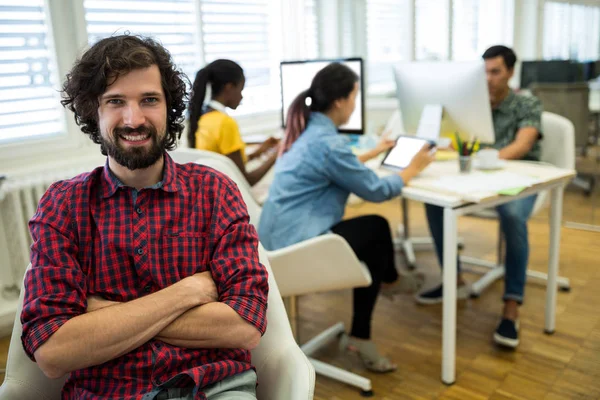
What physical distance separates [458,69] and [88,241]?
5.66 feet

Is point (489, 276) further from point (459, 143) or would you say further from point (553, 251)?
point (459, 143)

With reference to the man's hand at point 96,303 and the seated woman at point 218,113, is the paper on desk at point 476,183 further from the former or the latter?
the man's hand at point 96,303

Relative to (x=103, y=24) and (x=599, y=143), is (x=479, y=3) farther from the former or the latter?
(x=103, y=24)

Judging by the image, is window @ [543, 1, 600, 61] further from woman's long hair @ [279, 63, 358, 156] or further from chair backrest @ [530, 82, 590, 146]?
woman's long hair @ [279, 63, 358, 156]

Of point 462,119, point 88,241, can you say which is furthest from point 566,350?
point 88,241

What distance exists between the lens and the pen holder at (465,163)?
229 cm

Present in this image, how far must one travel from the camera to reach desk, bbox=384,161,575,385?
1936 mm

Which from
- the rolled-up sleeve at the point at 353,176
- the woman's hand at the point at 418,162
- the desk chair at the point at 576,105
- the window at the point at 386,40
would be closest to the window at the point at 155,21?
the rolled-up sleeve at the point at 353,176

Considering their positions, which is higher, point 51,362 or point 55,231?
point 55,231

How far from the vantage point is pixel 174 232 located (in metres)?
1.18

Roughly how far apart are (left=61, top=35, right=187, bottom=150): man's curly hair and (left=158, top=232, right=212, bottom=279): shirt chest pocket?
25cm

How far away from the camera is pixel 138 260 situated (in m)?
1.15

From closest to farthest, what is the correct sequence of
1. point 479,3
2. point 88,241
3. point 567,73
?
point 88,241, point 567,73, point 479,3

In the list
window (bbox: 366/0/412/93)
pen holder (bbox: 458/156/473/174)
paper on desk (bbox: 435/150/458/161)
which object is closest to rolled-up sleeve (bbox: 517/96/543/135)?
paper on desk (bbox: 435/150/458/161)
